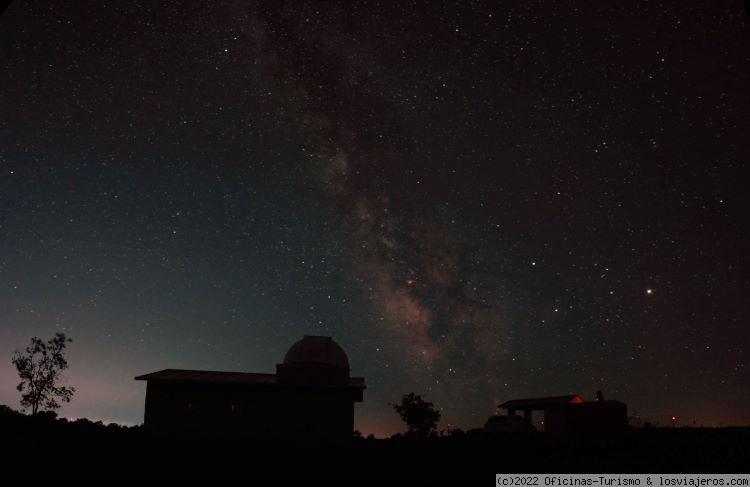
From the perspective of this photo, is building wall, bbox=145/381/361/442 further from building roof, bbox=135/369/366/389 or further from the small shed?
the small shed

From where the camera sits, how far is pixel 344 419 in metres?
29.6

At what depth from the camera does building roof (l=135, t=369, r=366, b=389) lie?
3002 centimetres

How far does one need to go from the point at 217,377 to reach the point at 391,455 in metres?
15.5

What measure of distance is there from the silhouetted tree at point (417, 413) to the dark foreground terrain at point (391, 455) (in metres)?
32.0

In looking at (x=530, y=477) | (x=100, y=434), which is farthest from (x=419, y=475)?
(x=100, y=434)

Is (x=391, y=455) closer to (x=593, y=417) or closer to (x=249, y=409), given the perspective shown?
(x=249, y=409)

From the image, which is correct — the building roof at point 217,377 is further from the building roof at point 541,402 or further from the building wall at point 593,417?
the building wall at point 593,417

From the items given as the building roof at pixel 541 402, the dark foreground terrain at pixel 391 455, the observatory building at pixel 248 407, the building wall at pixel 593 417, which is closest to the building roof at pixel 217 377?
the observatory building at pixel 248 407

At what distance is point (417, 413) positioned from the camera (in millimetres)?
54531

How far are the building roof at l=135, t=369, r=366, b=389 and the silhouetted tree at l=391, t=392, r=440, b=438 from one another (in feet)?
67.2

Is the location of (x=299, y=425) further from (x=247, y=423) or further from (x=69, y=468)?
(x=69, y=468)

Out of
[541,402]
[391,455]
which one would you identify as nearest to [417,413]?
[541,402]

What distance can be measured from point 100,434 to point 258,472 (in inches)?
369

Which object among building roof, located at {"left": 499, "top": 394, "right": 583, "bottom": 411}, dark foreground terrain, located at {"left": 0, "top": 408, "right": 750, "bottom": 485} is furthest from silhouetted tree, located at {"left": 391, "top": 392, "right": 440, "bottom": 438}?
dark foreground terrain, located at {"left": 0, "top": 408, "right": 750, "bottom": 485}
